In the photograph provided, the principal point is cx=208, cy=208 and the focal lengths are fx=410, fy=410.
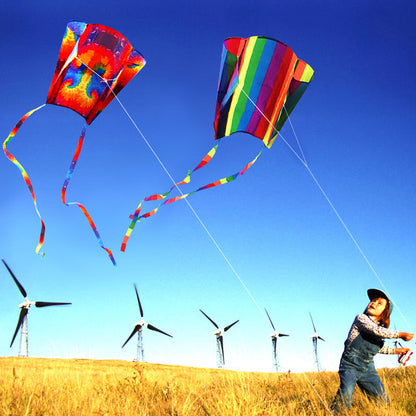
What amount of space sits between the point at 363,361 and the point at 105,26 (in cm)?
593


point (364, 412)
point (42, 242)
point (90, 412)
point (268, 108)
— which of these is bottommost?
point (364, 412)

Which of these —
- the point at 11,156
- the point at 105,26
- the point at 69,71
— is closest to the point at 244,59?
the point at 105,26

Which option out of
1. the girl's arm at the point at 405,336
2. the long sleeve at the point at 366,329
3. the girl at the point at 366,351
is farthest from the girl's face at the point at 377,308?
the girl's arm at the point at 405,336

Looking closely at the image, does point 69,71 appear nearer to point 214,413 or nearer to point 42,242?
point 42,242

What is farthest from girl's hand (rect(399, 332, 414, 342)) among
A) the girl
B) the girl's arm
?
the girl

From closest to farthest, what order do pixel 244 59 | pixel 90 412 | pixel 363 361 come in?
1. pixel 90 412
2. pixel 363 361
3. pixel 244 59

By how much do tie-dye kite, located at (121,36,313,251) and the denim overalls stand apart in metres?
3.25

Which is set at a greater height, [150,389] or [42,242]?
[42,242]

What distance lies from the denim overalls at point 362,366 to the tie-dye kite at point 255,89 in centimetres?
325

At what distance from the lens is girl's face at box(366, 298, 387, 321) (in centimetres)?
449

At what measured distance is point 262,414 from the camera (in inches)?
156

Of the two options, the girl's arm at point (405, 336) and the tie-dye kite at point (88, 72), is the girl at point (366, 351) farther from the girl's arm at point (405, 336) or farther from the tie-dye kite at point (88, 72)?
the tie-dye kite at point (88, 72)

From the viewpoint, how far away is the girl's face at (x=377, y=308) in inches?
177

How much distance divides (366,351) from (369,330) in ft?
0.88
